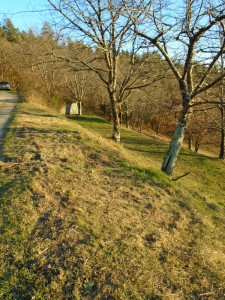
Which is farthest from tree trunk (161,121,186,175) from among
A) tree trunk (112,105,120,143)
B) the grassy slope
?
tree trunk (112,105,120,143)

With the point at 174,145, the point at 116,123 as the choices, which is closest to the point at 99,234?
the point at 174,145

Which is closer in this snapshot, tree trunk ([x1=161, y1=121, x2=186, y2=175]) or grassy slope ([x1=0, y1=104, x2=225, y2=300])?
grassy slope ([x1=0, y1=104, x2=225, y2=300])

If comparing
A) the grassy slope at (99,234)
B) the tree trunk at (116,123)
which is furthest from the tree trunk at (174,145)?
the tree trunk at (116,123)

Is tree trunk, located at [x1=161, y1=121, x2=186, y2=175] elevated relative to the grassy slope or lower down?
elevated

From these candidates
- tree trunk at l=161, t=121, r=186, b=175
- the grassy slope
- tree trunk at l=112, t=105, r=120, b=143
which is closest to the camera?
the grassy slope

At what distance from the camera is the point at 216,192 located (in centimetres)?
1048

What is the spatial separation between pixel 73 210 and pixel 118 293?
60.9 inches

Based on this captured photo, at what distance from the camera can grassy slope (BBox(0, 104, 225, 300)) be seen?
253 cm

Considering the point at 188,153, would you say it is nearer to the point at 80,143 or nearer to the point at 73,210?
the point at 80,143

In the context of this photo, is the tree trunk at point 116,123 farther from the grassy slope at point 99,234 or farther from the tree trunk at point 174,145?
the grassy slope at point 99,234

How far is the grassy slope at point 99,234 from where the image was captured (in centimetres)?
253

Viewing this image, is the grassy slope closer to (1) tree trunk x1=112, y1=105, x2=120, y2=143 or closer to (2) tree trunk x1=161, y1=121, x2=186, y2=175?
(2) tree trunk x1=161, y1=121, x2=186, y2=175

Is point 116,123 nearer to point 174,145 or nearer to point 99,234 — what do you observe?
point 174,145

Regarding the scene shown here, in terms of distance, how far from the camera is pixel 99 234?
3.25m
